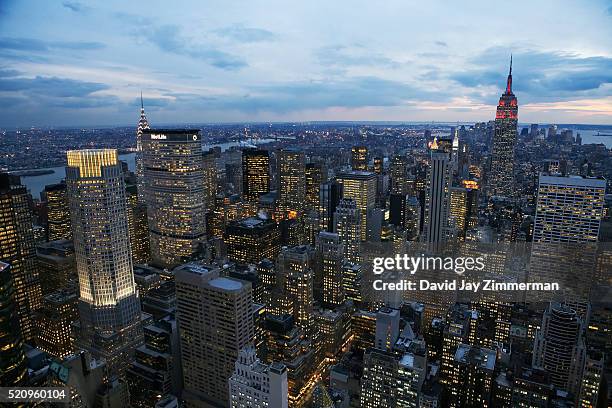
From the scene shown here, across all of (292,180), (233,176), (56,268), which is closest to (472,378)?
(56,268)

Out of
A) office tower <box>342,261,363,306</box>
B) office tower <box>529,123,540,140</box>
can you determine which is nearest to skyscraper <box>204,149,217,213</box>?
office tower <box>342,261,363,306</box>

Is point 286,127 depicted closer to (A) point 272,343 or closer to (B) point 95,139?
(B) point 95,139

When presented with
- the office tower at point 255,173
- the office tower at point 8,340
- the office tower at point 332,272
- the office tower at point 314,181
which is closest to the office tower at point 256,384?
the office tower at point 8,340

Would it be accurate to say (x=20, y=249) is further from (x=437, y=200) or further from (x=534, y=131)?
(x=534, y=131)

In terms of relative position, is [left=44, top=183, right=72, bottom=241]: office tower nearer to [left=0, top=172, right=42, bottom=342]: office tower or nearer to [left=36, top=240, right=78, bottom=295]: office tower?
[left=36, top=240, right=78, bottom=295]: office tower

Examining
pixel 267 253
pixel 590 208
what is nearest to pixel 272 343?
pixel 267 253

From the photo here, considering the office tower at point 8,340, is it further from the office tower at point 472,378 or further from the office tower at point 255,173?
the office tower at point 255,173
